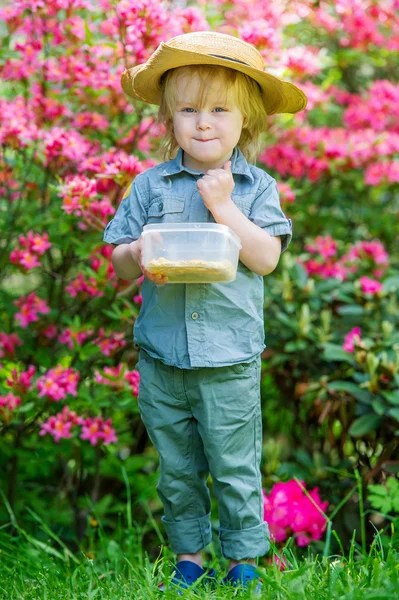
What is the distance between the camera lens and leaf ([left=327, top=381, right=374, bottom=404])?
9.76 feet

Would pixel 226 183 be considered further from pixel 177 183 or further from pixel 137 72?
pixel 137 72

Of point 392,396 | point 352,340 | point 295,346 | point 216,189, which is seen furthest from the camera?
point 295,346

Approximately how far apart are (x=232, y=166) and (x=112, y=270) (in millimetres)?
797

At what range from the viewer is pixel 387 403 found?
2.94m

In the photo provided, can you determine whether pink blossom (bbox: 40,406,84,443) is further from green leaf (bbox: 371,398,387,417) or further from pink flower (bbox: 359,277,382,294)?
pink flower (bbox: 359,277,382,294)

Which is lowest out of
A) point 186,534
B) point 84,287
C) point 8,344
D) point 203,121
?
point 186,534

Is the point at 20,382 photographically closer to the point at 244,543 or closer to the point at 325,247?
the point at 244,543

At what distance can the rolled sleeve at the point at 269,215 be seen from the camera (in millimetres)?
2221

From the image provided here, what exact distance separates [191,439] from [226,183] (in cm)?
78

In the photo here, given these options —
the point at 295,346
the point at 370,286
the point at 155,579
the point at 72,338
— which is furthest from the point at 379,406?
the point at 72,338

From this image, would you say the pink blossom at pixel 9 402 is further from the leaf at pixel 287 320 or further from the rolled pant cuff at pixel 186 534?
the leaf at pixel 287 320

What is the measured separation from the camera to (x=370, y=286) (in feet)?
10.9

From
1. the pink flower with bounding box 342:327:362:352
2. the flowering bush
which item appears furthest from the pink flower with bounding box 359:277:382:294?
the pink flower with bounding box 342:327:362:352

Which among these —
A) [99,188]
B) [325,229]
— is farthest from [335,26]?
[99,188]
